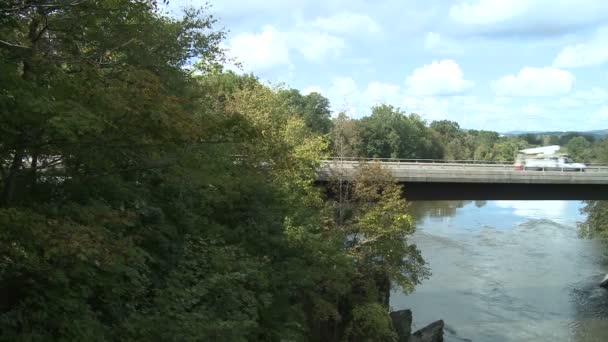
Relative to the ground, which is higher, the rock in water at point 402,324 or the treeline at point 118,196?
the treeline at point 118,196

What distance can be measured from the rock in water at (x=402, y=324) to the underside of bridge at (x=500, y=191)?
7795 millimetres

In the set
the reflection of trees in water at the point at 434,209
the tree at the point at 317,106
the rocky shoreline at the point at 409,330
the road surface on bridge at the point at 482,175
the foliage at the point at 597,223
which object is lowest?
the rocky shoreline at the point at 409,330

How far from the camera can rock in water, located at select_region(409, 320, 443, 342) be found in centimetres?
2290

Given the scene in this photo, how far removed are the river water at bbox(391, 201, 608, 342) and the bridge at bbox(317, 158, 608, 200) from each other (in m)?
5.26

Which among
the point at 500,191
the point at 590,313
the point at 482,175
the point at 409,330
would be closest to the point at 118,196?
the point at 409,330

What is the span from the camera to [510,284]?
32406 mm

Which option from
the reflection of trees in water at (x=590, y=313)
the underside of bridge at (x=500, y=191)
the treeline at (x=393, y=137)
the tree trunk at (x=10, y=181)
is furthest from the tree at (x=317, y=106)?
the tree trunk at (x=10, y=181)

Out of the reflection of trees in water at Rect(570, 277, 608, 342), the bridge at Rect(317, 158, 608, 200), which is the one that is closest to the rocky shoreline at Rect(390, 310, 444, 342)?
the reflection of trees in water at Rect(570, 277, 608, 342)

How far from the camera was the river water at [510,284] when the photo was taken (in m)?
26.0

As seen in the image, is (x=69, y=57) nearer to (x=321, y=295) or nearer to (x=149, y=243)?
(x=149, y=243)

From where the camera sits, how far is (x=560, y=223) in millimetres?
54688

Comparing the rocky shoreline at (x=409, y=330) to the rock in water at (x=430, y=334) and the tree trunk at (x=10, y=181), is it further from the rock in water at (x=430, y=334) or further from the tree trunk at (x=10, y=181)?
the tree trunk at (x=10, y=181)

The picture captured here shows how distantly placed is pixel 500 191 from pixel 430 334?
10659mm

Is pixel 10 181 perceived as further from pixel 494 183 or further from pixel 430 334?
pixel 494 183
